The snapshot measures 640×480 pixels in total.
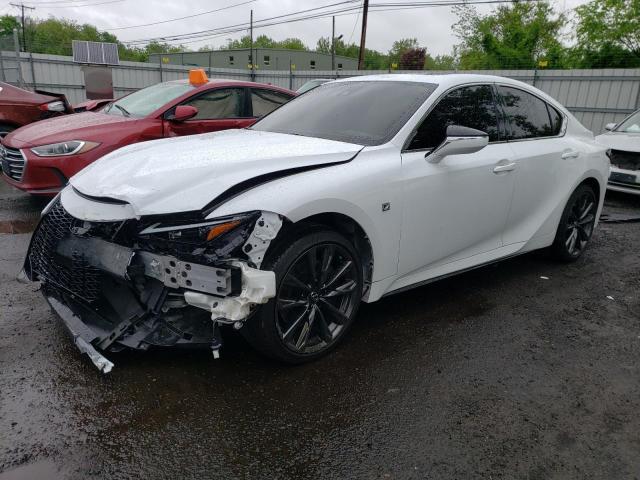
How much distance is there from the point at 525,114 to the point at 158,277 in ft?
10.9

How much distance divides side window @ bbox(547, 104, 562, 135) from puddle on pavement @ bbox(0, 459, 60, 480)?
4383 mm

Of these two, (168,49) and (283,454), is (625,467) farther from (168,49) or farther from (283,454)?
(168,49)

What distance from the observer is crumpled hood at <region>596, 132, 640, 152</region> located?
7.72 metres

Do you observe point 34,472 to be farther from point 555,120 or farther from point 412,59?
point 412,59

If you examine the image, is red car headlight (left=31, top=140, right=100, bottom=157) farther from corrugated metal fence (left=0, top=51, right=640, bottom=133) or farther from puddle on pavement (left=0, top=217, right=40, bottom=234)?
corrugated metal fence (left=0, top=51, right=640, bottom=133)

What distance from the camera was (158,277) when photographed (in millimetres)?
2428

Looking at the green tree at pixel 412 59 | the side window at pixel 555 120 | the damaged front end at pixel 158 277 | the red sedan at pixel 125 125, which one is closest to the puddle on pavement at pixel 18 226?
the red sedan at pixel 125 125

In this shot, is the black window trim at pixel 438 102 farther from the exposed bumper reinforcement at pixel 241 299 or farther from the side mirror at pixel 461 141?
the exposed bumper reinforcement at pixel 241 299

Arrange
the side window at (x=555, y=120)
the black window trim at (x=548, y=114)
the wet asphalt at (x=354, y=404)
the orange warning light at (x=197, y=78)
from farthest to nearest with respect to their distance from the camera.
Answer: the orange warning light at (x=197, y=78) → the side window at (x=555, y=120) → the black window trim at (x=548, y=114) → the wet asphalt at (x=354, y=404)

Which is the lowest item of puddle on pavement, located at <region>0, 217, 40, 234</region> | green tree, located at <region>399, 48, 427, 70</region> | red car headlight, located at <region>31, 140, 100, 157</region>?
puddle on pavement, located at <region>0, 217, 40, 234</region>

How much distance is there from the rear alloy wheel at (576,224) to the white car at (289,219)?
0.89m

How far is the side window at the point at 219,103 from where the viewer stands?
20.3 ft

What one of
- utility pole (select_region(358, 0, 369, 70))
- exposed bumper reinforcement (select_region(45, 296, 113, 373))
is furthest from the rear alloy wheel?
utility pole (select_region(358, 0, 369, 70))

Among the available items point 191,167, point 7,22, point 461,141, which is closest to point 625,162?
point 461,141
